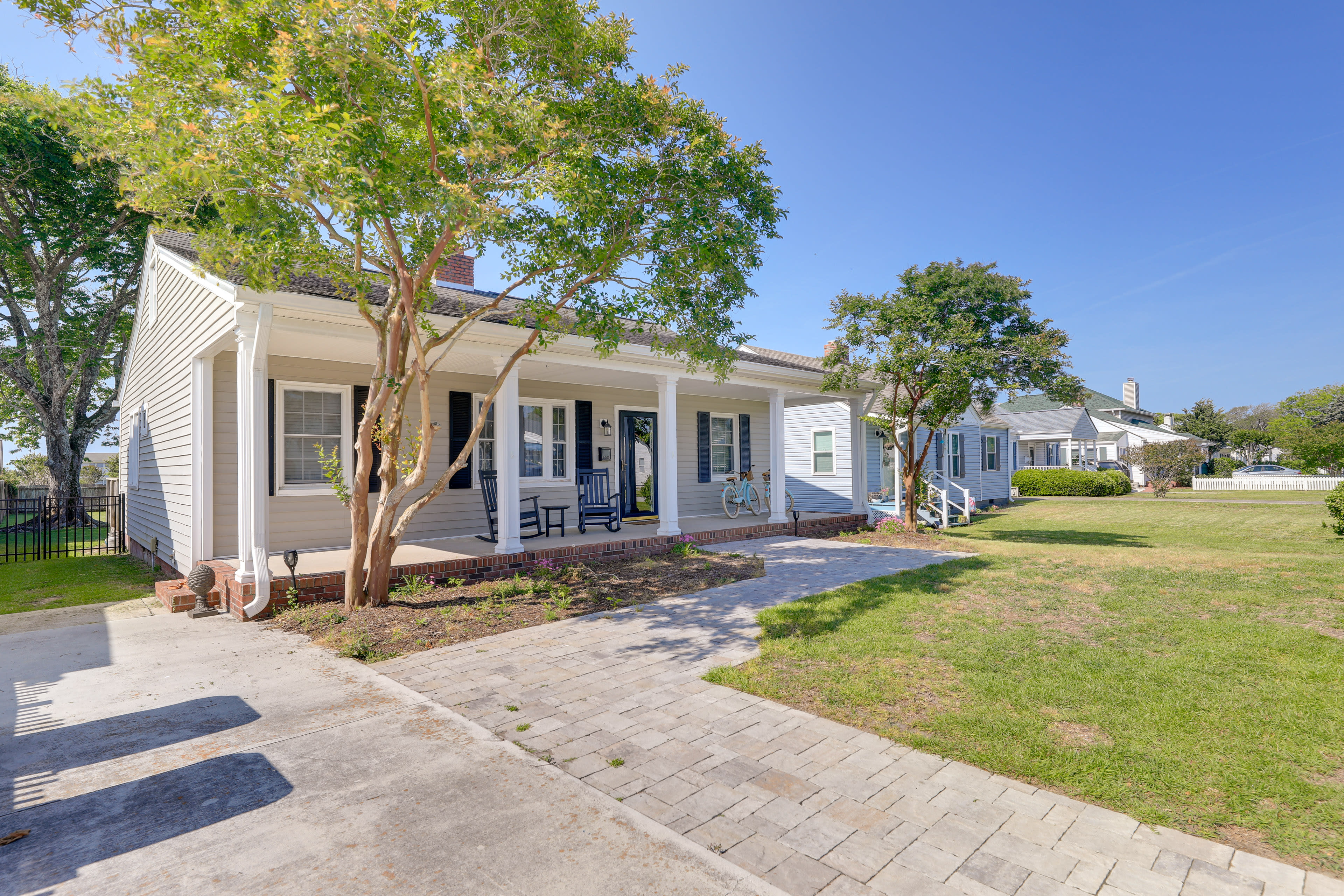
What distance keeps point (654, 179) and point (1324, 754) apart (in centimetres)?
610

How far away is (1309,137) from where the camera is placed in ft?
63.3

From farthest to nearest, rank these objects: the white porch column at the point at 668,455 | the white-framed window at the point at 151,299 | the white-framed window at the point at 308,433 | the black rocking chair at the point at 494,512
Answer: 1. the white-framed window at the point at 151,299
2. the white porch column at the point at 668,455
3. the black rocking chair at the point at 494,512
4. the white-framed window at the point at 308,433

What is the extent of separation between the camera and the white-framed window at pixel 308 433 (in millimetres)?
8094

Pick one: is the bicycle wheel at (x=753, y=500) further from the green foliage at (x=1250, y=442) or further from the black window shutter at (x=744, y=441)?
the green foliage at (x=1250, y=442)

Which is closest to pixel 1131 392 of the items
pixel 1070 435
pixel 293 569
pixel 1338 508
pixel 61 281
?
pixel 1070 435

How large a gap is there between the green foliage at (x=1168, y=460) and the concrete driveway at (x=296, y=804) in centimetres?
2890

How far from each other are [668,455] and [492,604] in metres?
4.09

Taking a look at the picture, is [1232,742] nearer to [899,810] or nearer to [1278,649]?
[899,810]

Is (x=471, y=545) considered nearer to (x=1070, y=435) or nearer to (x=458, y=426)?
(x=458, y=426)

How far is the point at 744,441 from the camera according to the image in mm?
14023

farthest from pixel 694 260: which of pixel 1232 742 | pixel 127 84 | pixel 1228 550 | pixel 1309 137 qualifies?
pixel 1309 137

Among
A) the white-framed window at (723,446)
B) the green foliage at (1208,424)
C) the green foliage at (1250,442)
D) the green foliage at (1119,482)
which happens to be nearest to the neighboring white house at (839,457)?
the white-framed window at (723,446)

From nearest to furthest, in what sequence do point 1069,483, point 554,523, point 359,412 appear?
1. point 359,412
2. point 554,523
3. point 1069,483

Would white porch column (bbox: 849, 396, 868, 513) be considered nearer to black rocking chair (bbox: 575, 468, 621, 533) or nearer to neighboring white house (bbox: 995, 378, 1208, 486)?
black rocking chair (bbox: 575, 468, 621, 533)
